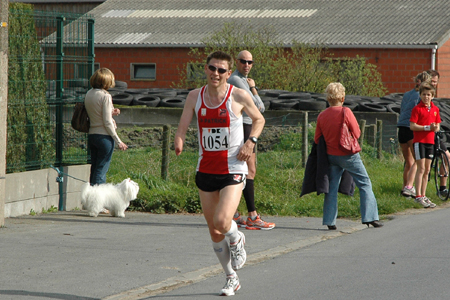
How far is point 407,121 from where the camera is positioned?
39.4 ft

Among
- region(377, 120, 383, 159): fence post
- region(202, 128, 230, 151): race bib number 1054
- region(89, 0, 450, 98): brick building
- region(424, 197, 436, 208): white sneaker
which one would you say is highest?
region(89, 0, 450, 98): brick building

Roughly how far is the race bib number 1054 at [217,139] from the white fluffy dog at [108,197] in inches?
168

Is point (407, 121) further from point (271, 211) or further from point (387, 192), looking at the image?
point (271, 211)

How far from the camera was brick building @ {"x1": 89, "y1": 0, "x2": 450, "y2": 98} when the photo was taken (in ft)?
111

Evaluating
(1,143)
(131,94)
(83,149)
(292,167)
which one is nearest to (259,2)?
(131,94)

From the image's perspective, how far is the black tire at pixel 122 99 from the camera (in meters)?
22.2

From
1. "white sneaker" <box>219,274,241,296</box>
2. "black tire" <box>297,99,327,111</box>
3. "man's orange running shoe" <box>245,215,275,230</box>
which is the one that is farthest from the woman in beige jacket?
"black tire" <box>297,99,327,111</box>

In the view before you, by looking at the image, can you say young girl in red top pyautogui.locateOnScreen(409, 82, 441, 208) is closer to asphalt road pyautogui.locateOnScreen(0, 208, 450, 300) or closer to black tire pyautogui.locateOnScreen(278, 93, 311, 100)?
asphalt road pyautogui.locateOnScreen(0, 208, 450, 300)

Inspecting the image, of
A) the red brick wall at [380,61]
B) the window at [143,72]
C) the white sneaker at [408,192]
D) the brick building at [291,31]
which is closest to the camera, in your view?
the white sneaker at [408,192]

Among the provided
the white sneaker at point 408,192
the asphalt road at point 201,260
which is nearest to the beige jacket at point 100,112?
the asphalt road at point 201,260

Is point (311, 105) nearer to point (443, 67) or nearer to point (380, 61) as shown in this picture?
point (380, 61)

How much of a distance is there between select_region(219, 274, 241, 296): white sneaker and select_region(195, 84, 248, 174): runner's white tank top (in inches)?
34.9

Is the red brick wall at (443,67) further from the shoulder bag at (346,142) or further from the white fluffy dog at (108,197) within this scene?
the white fluffy dog at (108,197)

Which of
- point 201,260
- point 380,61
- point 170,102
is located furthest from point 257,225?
point 380,61
